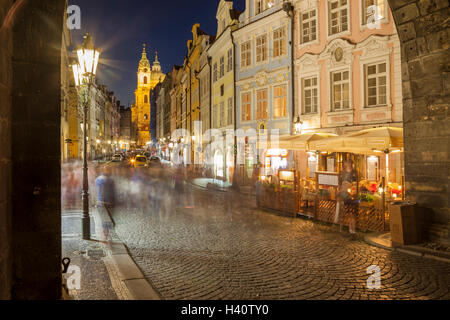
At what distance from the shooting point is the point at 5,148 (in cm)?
356

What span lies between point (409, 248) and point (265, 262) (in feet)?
11.3

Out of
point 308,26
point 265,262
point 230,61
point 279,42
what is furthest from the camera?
point 230,61

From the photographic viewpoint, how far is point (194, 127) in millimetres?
42094

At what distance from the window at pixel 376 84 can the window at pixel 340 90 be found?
3.65 feet

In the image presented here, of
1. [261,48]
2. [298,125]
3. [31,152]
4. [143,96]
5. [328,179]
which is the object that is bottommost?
[328,179]

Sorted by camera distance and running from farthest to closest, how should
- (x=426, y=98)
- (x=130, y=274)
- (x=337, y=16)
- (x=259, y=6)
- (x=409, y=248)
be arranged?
(x=259, y=6), (x=337, y=16), (x=426, y=98), (x=409, y=248), (x=130, y=274)

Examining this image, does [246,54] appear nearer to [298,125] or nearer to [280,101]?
[280,101]

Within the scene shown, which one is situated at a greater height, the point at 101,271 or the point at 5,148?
the point at 5,148

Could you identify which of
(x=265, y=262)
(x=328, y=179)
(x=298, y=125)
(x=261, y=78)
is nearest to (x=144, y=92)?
(x=261, y=78)

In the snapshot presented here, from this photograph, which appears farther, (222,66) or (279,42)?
(222,66)
